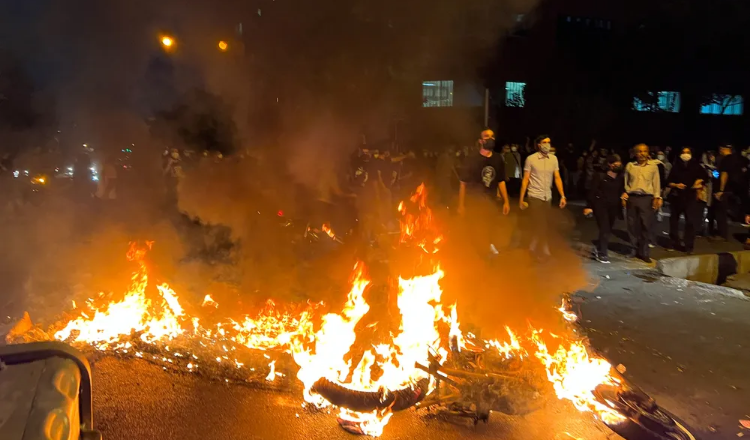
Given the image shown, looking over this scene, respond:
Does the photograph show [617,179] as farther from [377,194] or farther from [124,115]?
[124,115]

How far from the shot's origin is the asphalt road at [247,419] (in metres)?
2.94

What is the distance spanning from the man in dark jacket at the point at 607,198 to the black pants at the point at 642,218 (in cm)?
24

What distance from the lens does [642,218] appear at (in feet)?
22.7

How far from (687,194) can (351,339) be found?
602 centimetres

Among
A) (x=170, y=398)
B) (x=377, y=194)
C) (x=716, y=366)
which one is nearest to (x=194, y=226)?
(x=377, y=194)

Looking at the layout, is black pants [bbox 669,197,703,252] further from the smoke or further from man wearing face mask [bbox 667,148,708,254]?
the smoke

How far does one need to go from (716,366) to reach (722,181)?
5495 mm

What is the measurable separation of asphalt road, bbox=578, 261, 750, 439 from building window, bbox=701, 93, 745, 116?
20614 millimetres

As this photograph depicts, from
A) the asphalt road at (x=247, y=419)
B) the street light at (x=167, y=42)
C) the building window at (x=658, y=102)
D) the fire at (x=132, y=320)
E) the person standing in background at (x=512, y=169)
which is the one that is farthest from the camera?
the building window at (x=658, y=102)

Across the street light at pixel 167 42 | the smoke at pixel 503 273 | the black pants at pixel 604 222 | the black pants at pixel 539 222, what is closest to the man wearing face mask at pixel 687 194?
the black pants at pixel 604 222

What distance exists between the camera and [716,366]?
12.6 feet

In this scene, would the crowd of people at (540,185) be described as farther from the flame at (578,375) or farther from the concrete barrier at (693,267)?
the flame at (578,375)

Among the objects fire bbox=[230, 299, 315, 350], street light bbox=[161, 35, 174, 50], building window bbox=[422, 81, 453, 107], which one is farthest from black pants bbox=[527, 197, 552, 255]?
street light bbox=[161, 35, 174, 50]

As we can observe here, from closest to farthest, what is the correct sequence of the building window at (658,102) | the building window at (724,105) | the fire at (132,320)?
1. the fire at (132,320)
2. the building window at (658,102)
3. the building window at (724,105)
